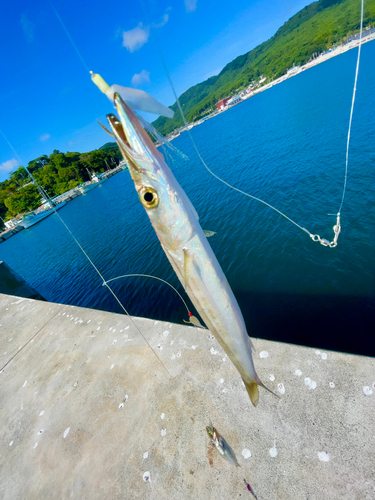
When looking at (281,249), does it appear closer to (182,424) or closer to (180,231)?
(182,424)

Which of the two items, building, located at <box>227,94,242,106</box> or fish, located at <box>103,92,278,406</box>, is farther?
building, located at <box>227,94,242,106</box>

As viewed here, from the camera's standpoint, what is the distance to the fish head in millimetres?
1668

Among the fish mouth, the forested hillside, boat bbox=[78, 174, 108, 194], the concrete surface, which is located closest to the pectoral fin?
the fish mouth

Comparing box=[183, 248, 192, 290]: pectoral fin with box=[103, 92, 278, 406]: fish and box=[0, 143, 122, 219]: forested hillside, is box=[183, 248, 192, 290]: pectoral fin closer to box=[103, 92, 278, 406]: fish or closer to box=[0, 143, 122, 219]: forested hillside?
box=[103, 92, 278, 406]: fish

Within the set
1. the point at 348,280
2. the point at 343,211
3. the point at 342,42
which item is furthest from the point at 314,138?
the point at 342,42

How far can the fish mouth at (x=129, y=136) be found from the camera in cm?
163

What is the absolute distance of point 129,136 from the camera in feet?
5.51

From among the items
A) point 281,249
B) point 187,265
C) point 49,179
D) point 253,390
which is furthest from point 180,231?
point 49,179

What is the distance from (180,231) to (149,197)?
43 centimetres

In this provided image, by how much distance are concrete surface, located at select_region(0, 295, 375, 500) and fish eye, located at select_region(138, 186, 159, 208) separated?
400cm

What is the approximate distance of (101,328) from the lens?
716 cm

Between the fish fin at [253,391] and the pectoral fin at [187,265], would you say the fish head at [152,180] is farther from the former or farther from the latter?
the fish fin at [253,391]

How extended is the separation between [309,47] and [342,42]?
16.8 metres

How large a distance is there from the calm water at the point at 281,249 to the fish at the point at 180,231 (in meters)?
5.89
